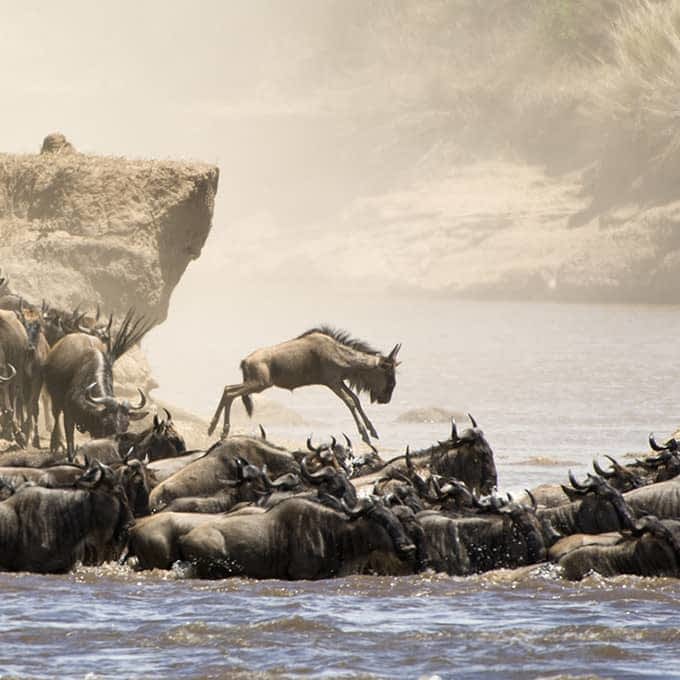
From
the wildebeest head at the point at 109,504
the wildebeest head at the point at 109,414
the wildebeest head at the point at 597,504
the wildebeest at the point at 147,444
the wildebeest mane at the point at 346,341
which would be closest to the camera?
the wildebeest head at the point at 109,504

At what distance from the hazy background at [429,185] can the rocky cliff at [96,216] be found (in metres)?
3.72

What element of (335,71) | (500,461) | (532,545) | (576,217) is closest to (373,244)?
(576,217)

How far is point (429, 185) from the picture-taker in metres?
69.8

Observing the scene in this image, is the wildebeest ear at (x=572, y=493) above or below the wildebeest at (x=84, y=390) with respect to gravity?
below

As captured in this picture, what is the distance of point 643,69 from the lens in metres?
65.4

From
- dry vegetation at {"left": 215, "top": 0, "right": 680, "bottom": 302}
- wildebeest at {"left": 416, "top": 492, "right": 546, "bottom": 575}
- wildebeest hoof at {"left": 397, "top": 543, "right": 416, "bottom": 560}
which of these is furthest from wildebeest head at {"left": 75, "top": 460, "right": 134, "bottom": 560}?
dry vegetation at {"left": 215, "top": 0, "right": 680, "bottom": 302}

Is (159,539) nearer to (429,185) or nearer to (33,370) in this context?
(33,370)

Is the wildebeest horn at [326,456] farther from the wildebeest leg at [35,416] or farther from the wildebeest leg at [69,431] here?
the wildebeest leg at [35,416]

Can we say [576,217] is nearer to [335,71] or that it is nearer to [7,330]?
[335,71]

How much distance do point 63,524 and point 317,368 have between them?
25.9ft

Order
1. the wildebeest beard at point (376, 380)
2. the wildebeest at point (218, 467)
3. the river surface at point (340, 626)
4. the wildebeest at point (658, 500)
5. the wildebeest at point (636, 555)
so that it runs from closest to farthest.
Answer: the river surface at point (340, 626)
the wildebeest at point (636, 555)
the wildebeest at point (658, 500)
the wildebeest at point (218, 467)
the wildebeest beard at point (376, 380)

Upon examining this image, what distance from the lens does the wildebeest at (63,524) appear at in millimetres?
11234

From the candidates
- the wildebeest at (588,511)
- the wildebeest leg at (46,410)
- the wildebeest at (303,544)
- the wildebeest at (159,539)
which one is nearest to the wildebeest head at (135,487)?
the wildebeest at (159,539)

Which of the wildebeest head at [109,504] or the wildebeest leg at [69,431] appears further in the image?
the wildebeest leg at [69,431]
